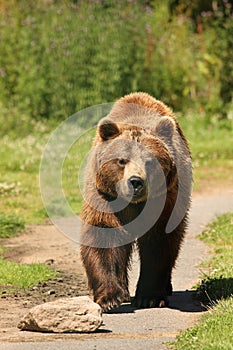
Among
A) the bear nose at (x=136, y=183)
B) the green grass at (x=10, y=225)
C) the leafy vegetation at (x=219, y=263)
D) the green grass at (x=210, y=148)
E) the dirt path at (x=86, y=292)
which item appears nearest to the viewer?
the dirt path at (x=86, y=292)

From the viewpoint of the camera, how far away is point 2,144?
49.3 feet

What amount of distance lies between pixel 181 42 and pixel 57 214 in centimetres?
821

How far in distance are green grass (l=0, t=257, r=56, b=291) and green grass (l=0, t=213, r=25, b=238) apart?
1594mm

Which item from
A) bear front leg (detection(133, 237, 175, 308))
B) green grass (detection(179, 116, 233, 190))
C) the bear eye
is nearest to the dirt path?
bear front leg (detection(133, 237, 175, 308))

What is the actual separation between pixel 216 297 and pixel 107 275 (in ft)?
2.68

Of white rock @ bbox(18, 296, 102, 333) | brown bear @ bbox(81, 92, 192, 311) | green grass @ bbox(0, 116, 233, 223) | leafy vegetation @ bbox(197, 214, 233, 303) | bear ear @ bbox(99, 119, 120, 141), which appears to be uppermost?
bear ear @ bbox(99, 119, 120, 141)

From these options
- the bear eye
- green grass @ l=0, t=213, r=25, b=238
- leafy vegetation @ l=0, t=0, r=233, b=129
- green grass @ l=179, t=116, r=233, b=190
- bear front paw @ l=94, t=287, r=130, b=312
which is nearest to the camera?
the bear eye

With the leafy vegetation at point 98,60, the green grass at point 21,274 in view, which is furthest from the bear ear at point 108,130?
the leafy vegetation at point 98,60

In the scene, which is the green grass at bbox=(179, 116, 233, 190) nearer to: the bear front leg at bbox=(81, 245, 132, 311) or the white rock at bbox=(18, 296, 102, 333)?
the bear front leg at bbox=(81, 245, 132, 311)

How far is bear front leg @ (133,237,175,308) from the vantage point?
6492 millimetres

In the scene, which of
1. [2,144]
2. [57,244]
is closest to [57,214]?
[57,244]

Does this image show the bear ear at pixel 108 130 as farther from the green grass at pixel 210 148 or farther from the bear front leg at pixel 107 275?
the green grass at pixel 210 148

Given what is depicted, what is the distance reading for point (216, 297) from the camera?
21.3 feet

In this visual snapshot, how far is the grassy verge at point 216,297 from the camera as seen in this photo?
5.17 metres
